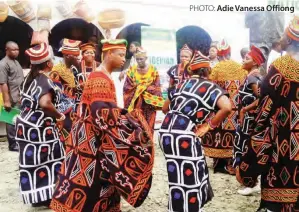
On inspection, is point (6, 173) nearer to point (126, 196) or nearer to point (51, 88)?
point (51, 88)

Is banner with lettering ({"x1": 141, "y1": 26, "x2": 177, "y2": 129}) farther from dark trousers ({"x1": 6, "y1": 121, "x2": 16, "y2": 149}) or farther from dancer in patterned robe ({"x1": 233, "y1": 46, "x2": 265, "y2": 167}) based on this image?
dancer in patterned robe ({"x1": 233, "y1": 46, "x2": 265, "y2": 167})

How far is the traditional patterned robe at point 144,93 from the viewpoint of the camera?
20.5 ft

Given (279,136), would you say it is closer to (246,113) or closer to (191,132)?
(191,132)

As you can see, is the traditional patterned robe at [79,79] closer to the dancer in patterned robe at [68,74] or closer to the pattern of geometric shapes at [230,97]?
the dancer in patterned robe at [68,74]

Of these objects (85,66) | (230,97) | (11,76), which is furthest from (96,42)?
(230,97)

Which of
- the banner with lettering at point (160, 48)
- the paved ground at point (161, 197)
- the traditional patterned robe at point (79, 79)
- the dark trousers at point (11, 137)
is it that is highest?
the banner with lettering at point (160, 48)

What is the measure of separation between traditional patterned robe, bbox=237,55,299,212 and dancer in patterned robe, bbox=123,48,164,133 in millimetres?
2730

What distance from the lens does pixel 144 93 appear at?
20.6 ft

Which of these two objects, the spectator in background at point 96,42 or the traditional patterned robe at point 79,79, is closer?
the traditional patterned robe at point 79,79

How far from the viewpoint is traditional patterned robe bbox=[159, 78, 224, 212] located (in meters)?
3.22

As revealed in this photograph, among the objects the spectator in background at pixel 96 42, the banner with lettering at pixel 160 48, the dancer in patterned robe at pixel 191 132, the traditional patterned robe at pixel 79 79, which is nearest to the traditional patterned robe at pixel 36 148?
the traditional patterned robe at pixel 79 79

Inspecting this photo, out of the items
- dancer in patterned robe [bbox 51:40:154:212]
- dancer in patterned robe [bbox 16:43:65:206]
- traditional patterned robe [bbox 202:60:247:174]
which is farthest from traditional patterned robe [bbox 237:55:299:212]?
traditional patterned robe [bbox 202:60:247:174]

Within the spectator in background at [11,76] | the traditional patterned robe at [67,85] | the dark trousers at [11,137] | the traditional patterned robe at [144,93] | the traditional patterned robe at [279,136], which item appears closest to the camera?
the traditional patterned robe at [279,136]

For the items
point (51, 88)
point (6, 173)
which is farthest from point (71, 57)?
point (6, 173)
